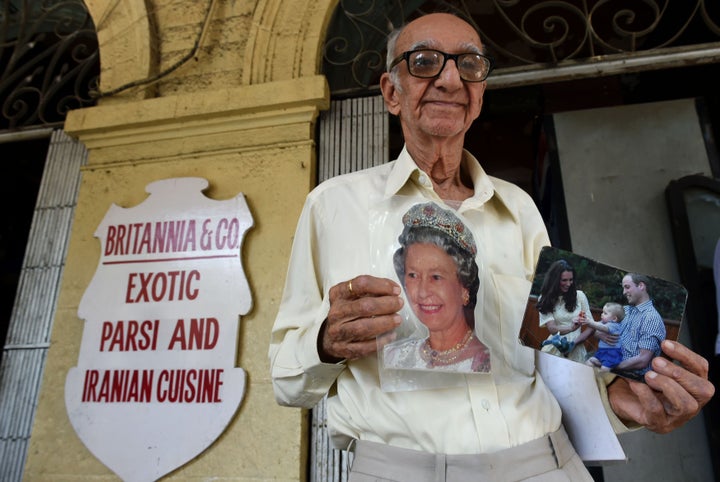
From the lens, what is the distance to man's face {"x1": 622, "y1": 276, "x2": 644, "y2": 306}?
40.6 inches

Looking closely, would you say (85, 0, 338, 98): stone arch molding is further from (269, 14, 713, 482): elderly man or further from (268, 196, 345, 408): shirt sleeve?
(268, 196, 345, 408): shirt sleeve

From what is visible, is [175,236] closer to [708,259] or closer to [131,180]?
[131,180]

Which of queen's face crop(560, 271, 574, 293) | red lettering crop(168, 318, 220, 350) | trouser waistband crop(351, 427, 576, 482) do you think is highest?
red lettering crop(168, 318, 220, 350)

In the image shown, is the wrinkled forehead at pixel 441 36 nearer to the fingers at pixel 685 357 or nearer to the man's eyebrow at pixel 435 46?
the man's eyebrow at pixel 435 46

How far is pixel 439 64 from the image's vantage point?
1.34 meters

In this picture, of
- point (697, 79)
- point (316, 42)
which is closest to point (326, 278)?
point (316, 42)

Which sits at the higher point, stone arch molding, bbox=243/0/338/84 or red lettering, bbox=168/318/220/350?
stone arch molding, bbox=243/0/338/84

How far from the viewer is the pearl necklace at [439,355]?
3.31 ft

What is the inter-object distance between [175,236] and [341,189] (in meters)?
1.68

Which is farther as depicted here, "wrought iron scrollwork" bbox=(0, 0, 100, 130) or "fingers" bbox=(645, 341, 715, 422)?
"wrought iron scrollwork" bbox=(0, 0, 100, 130)

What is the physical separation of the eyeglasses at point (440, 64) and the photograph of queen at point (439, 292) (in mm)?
440

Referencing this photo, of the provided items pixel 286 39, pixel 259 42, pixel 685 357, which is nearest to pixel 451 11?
pixel 286 39

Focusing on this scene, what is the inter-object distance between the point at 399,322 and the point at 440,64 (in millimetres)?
710

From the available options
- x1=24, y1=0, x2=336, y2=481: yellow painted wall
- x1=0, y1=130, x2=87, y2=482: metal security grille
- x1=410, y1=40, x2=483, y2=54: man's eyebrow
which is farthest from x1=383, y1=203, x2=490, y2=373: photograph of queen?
x1=0, y1=130, x2=87, y2=482: metal security grille
